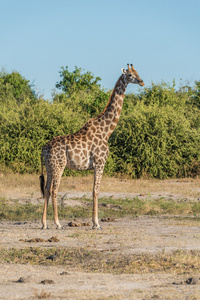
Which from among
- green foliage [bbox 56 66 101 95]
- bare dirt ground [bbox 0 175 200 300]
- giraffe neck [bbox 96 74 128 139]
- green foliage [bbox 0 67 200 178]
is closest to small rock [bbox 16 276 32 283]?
bare dirt ground [bbox 0 175 200 300]

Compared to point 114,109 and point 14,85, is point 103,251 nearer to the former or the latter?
point 114,109

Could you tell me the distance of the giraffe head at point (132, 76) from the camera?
12798mm

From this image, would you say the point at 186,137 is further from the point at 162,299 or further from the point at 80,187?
the point at 162,299

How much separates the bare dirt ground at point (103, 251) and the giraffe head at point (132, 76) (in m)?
3.41

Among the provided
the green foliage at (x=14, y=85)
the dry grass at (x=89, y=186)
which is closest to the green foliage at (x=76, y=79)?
the green foliage at (x=14, y=85)

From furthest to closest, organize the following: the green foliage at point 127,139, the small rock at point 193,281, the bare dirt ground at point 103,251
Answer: the green foliage at point 127,139 < the small rock at point 193,281 < the bare dirt ground at point 103,251

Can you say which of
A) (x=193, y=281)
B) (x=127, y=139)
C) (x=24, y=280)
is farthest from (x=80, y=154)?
(x=127, y=139)

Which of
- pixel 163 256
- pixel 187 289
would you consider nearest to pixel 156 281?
pixel 187 289

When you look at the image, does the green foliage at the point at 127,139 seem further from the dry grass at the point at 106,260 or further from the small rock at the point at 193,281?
the small rock at the point at 193,281

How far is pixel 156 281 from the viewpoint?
6.64 m

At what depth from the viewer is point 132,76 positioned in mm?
12844

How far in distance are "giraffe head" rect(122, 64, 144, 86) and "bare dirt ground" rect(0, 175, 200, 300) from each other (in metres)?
3.41

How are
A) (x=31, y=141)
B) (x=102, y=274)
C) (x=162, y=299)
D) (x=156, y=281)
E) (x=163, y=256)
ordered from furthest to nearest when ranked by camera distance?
1. (x=31, y=141)
2. (x=163, y=256)
3. (x=102, y=274)
4. (x=156, y=281)
5. (x=162, y=299)

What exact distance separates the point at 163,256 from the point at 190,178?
18152 millimetres
